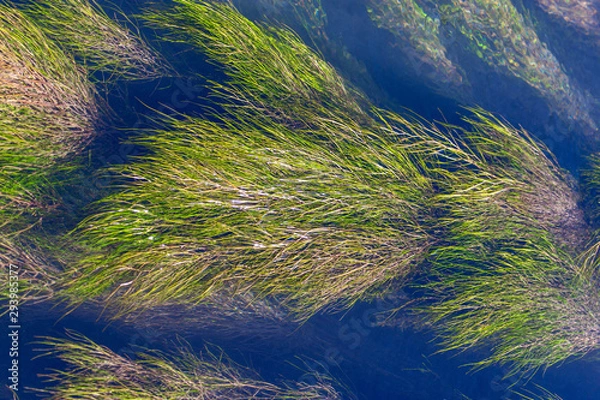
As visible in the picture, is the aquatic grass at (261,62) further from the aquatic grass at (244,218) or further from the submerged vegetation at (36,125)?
the submerged vegetation at (36,125)

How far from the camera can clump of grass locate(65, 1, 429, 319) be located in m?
2.27

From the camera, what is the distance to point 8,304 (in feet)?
9.06

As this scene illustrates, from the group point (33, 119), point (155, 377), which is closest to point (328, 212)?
point (155, 377)

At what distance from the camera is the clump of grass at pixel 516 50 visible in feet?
10.3

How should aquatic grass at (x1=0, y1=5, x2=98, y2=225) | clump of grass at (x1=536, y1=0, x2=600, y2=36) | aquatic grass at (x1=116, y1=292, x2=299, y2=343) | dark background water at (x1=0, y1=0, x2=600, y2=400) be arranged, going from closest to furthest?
aquatic grass at (x1=0, y1=5, x2=98, y2=225)
dark background water at (x1=0, y1=0, x2=600, y2=400)
aquatic grass at (x1=116, y1=292, x2=299, y2=343)
clump of grass at (x1=536, y1=0, x2=600, y2=36)

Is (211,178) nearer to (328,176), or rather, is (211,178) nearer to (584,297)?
(328,176)

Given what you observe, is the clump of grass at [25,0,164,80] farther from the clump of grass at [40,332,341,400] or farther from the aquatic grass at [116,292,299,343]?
the clump of grass at [40,332,341,400]

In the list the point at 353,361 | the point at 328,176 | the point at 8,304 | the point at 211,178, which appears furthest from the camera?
the point at 353,361

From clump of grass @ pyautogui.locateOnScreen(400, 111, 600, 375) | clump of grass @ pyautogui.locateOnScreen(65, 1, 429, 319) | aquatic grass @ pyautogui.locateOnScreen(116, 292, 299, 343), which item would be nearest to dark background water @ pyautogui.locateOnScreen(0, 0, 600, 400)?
aquatic grass @ pyautogui.locateOnScreen(116, 292, 299, 343)

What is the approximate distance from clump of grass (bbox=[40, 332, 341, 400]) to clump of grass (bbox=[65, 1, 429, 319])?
37 cm

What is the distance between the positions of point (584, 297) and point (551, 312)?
0.30 meters

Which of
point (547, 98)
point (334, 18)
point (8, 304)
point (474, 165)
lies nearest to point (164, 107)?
point (334, 18)

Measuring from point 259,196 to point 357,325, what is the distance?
1648mm

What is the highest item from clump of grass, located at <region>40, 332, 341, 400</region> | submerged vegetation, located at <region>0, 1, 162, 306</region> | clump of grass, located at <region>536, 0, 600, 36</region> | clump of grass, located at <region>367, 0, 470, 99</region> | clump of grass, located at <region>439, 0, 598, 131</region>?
clump of grass, located at <region>536, 0, 600, 36</region>
